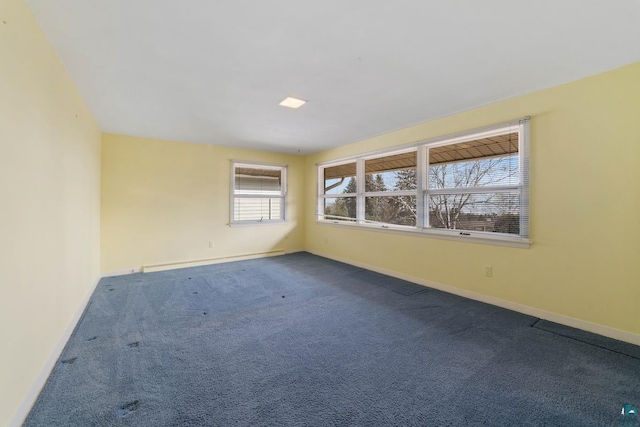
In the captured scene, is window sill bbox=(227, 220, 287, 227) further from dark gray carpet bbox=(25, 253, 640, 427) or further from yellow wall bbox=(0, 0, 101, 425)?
yellow wall bbox=(0, 0, 101, 425)

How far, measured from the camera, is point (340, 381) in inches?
68.8

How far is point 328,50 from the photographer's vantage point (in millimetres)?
1981

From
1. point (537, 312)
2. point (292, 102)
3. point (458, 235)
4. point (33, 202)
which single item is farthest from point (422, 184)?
point (33, 202)

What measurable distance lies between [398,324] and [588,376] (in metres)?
1.32

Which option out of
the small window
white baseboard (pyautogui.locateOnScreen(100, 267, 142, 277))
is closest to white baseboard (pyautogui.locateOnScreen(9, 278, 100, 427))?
white baseboard (pyautogui.locateOnScreen(100, 267, 142, 277))

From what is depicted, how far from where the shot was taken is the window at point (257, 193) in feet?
17.8

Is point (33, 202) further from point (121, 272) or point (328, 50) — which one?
point (121, 272)

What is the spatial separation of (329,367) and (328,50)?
2.36m

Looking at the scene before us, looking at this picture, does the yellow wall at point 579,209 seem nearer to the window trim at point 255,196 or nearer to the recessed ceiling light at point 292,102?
the recessed ceiling light at point 292,102

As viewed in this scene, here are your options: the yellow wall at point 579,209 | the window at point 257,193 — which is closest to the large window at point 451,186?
the yellow wall at point 579,209

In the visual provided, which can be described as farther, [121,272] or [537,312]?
[121,272]

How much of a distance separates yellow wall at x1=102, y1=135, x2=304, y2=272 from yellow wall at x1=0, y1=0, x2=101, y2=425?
1784mm

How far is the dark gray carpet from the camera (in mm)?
1478

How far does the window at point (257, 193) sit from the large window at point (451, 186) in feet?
5.82
